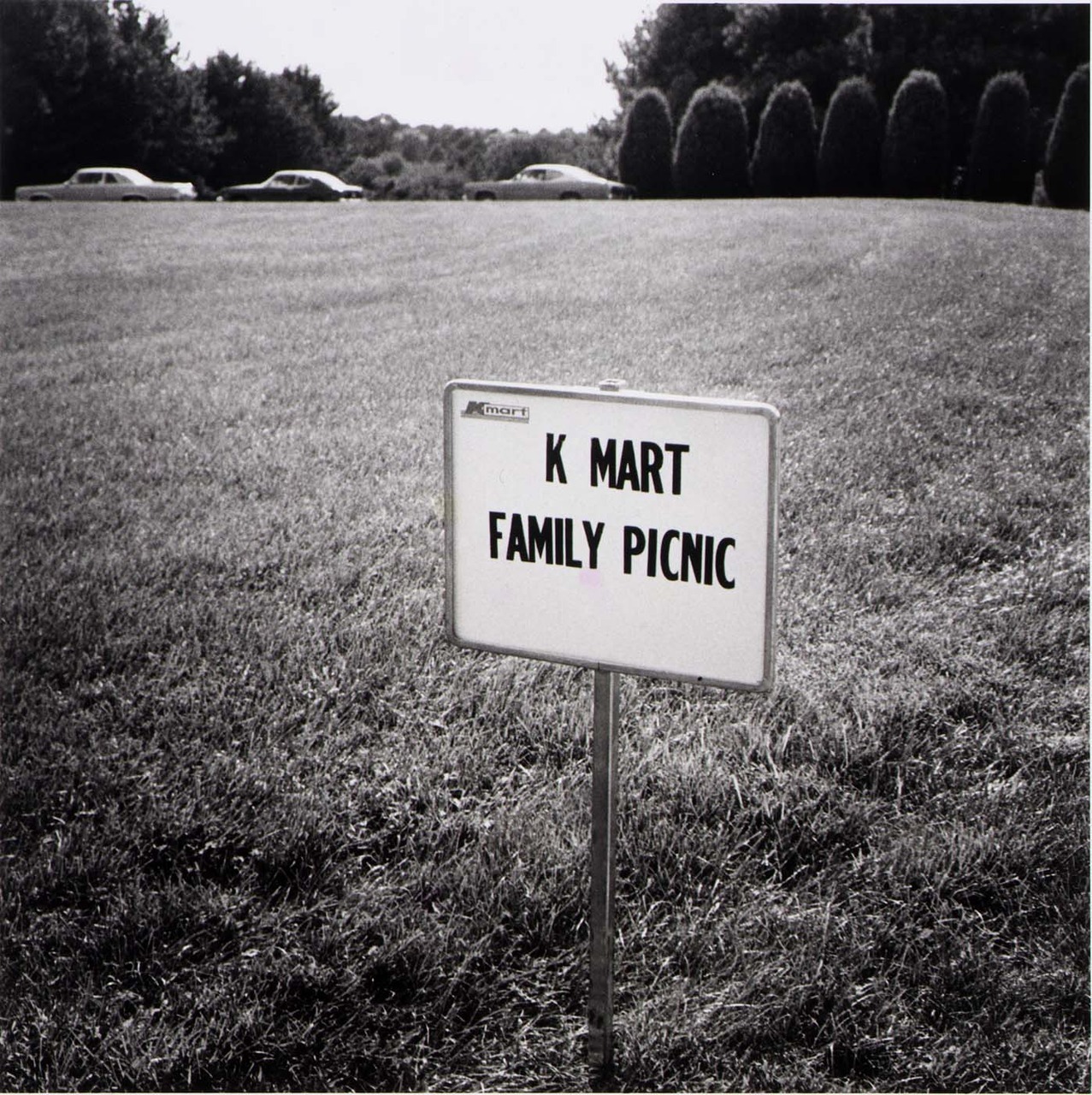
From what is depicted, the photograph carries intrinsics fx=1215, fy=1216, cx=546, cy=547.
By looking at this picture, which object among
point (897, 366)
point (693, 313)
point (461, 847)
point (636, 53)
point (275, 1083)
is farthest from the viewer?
point (636, 53)

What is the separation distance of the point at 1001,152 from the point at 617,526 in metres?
23.1

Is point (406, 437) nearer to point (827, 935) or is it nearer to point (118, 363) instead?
point (118, 363)

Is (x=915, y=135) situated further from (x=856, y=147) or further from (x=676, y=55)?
(x=676, y=55)

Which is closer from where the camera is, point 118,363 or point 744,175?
point 118,363

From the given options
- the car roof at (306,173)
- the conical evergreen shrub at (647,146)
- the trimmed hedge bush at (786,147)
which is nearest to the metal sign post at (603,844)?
the car roof at (306,173)

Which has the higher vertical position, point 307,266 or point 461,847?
point 307,266

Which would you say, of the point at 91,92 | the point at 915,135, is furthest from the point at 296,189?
the point at 915,135

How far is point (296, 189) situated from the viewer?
16906 mm

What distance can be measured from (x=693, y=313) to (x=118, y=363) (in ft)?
14.7

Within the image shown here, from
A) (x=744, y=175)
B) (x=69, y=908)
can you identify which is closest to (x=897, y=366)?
(x=69, y=908)

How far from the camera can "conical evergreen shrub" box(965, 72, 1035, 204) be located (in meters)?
22.0

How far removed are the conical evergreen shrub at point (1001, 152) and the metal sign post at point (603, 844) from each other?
22.5 metres

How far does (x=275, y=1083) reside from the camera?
2.19 meters

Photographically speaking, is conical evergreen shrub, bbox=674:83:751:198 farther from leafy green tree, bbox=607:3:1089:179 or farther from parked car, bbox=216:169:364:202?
parked car, bbox=216:169:364:202
